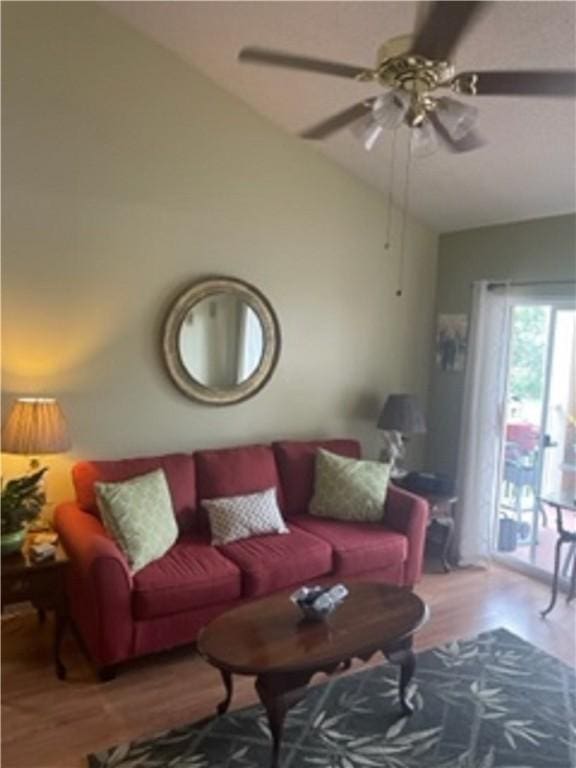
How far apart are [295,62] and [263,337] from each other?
Result: 2.17 m

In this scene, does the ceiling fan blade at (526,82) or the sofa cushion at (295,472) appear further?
the sofa cushion at (295,472)

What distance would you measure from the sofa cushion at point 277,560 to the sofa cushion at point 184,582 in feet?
0.22

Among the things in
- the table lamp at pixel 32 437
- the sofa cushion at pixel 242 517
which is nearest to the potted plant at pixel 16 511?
the table lamp at pixel 32 437

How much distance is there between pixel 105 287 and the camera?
3.54m

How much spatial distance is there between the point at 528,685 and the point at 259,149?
3532mm

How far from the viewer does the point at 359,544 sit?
3.46 m

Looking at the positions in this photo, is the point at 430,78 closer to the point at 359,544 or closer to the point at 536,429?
the point at 359,544

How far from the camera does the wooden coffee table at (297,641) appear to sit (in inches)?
85.6

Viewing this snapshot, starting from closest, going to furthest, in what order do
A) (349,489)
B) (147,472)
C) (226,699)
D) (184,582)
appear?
(226,699)
(184,582)
(147,472)
(349,489)

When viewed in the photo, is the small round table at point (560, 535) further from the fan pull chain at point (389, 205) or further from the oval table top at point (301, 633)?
the fan pull chain at point (389, 205)

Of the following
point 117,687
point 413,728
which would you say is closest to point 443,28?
point 413,728

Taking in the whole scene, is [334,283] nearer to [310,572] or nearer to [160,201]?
[160,201]

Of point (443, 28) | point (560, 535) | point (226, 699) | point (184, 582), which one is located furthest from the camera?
point (560, 535)

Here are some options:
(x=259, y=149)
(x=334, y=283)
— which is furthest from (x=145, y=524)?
(x=259, y=149)
